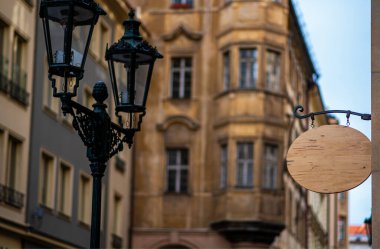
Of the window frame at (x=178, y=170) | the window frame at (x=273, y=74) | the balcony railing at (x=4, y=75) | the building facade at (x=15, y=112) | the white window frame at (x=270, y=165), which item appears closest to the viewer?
the balcony railing at (x=4, y=75)

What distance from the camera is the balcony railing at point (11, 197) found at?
31.2 metres

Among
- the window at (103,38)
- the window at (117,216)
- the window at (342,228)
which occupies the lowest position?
the window at (117,216)

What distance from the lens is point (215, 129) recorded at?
43844 millimetres

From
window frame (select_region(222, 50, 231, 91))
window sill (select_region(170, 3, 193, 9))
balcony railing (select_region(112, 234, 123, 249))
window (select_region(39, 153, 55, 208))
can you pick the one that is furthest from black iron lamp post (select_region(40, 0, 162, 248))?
window sill (select_region(170, 3, 193, 9))

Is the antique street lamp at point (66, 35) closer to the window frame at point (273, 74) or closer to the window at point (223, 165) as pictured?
the window at point (223, 165)

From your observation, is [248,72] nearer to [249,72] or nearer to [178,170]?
[249,72]

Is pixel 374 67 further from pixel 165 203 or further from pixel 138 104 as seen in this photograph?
pixel 165 203

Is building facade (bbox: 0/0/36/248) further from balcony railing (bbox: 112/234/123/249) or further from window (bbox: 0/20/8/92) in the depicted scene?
balcony railing (bbox: 112/234/123/249)

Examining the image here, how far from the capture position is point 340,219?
8512cm

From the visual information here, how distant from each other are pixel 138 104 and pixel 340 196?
69746 millimetres

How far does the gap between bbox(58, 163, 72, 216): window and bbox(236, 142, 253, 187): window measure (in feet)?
24.8

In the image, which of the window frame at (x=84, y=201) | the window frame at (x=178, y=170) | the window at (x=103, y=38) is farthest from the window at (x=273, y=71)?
the window frame at (x=84, y=201)

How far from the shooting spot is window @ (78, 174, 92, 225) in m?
38.7

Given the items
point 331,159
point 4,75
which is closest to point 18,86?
point 4,75
